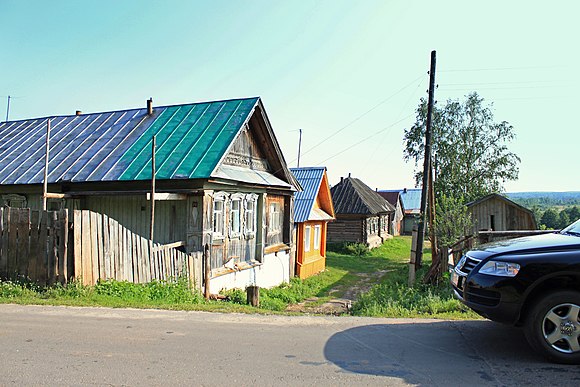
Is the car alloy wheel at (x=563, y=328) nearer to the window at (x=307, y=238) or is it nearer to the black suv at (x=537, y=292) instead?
the black suv at (x=537, y=292)

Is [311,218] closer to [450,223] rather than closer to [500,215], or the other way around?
[450,223]

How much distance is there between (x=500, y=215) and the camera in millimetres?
24891

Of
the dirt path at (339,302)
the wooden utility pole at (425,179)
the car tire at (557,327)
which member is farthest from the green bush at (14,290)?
the wooden utility pole at (425,179)

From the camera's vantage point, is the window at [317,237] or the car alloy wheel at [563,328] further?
the window at [317,237]

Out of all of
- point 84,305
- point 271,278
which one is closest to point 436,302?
point 84,305

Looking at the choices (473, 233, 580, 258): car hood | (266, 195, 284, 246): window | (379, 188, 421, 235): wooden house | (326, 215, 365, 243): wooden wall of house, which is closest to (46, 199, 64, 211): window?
(266, 195, 284, 246): window

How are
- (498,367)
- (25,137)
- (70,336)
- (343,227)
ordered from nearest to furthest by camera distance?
1. (498,367)
2. (70,336)
3. (25,137)
4. (343,227)

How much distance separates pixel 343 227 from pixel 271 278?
1658 cm

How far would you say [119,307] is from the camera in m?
8.28

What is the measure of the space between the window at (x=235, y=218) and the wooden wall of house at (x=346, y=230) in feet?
61.6

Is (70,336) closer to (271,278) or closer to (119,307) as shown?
(119,307)

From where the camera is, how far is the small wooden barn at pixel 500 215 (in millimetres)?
24359

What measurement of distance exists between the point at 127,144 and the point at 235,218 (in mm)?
4145

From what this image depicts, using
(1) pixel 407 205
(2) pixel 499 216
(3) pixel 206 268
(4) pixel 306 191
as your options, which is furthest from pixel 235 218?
(1) pixel 407 205
